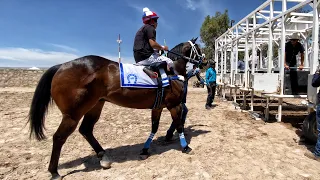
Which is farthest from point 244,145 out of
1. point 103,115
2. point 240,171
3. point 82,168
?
point 103,115

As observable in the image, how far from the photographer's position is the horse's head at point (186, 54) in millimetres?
5082

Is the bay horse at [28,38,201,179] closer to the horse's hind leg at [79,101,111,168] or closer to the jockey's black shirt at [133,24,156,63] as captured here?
the horse's hind leg at [79,101,111,168]

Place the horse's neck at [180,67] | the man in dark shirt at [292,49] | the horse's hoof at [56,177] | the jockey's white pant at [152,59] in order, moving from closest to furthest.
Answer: the horse's hoof at [56,177]
the jockey's white pant at [152,59]
the horse's neck at [180,67]
the man in dark shirt at [292,49]

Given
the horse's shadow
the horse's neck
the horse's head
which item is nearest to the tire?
the horse's shadow

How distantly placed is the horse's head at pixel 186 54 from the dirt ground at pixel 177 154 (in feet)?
5.58

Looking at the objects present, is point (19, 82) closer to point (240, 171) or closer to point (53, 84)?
point (53, 84)

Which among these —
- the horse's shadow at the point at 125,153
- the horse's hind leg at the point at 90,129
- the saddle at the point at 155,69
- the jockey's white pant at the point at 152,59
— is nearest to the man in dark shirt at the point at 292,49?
the horse's shadow at the point at 125,153

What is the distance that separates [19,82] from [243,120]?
77.4 ft

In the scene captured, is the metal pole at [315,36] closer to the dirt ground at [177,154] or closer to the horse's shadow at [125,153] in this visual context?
the dirt ground at [177,154]

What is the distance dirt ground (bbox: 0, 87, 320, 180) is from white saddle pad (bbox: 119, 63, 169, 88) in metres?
1.36

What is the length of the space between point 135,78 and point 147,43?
0.71 m

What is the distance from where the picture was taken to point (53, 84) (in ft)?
12.6

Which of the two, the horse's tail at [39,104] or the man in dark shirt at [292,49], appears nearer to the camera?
the horse's tail at [39,104]

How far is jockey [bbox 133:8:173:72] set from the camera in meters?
4.43
